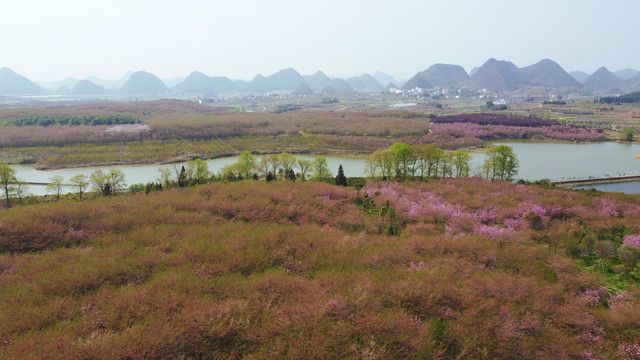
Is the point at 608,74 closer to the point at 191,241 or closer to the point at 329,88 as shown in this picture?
the point at 329,88

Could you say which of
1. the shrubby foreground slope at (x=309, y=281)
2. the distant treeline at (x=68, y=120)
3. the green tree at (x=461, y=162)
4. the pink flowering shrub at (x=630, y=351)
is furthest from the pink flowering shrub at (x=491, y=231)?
the distant treeline at (x=68, y=120)

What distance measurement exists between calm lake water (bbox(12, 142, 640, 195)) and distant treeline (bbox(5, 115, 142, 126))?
1798cm

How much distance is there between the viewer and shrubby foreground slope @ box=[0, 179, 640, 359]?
23.9 feet

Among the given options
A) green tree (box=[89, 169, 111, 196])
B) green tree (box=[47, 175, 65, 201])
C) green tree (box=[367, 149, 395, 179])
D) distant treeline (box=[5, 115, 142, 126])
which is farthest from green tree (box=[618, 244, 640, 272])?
distant treeline (box=[5, 115, 142, 126])

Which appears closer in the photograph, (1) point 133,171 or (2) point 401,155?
(2) point 401,155

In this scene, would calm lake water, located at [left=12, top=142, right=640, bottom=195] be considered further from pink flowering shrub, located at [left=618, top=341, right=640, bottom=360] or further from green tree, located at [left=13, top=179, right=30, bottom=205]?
pink flowering shrub, located at [left=618, top=341, right=640, bottom=360]

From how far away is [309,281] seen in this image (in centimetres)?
977

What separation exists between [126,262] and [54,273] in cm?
184

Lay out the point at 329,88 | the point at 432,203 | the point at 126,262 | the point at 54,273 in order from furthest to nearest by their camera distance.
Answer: the point at 329,88
the point at 432,203
the point at 126,262
the point at 54,273

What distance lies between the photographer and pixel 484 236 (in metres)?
14.1

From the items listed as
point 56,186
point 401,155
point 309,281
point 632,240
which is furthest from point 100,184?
point 632,240

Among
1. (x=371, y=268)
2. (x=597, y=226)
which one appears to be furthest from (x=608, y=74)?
(x=371, y=268)

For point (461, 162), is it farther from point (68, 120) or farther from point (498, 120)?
point (68, 120)

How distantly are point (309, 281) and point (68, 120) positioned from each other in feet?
188
